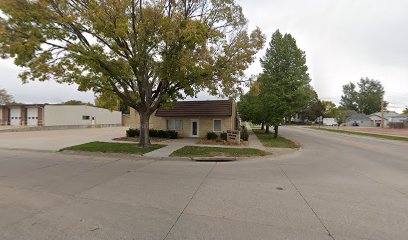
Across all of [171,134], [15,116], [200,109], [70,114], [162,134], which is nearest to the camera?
[171,134]

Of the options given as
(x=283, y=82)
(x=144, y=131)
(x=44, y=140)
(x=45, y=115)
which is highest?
(x=283, y=82)

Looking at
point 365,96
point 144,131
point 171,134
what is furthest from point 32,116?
point 365,96

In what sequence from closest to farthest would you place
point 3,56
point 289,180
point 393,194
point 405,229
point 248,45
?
point 405,229, point 393,194, point 289,180, point 3,56, point 248,45

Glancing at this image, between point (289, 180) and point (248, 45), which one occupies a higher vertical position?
point (248, 45)

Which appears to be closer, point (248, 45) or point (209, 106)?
point (248, 45)

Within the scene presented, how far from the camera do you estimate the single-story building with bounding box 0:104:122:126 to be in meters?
33.8

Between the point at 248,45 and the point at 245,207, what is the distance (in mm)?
9571

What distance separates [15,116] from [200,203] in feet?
149

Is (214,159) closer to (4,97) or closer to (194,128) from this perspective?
(194,128)

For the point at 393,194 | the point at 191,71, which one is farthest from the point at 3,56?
the point at 393,194

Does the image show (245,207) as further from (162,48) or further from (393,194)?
(162,48)

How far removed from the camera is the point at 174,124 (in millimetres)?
22484

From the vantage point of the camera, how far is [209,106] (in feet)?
72.6

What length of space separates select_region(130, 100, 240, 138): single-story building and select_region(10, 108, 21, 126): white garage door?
2707 centimetres
